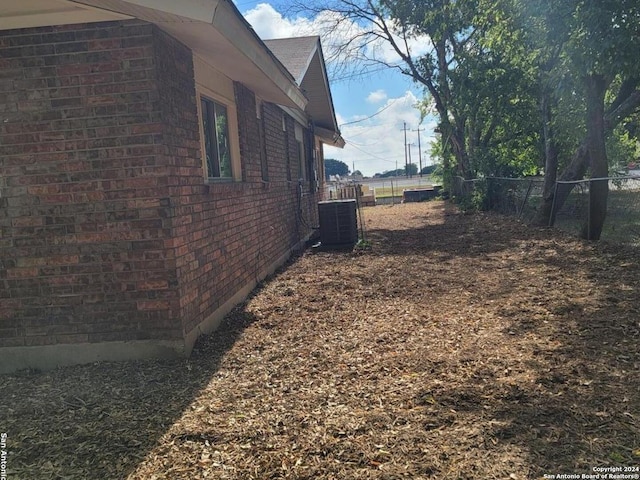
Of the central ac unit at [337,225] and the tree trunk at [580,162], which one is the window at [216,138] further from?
the tree trunk at [580,162]

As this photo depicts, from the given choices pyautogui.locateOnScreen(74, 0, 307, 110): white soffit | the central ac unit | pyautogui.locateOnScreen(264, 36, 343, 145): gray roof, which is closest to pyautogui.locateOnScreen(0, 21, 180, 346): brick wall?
pyautogui.locateOnScreen(74, 0, 307, 110): white soffit

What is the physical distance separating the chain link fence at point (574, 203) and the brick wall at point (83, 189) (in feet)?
23.0

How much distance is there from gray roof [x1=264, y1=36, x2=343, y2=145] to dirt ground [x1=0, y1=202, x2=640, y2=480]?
5515 millimetres

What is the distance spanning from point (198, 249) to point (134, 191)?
3.00 feet

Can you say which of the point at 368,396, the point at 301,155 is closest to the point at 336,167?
the point at 301,155

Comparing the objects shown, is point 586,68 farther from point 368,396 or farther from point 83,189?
point 83,189

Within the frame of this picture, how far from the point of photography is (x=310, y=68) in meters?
11.0

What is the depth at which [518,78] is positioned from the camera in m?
12.8

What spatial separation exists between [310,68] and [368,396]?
9315 mm

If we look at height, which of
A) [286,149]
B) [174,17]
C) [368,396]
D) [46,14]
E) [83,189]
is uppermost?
[46,14]

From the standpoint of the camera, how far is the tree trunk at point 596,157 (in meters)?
8.38

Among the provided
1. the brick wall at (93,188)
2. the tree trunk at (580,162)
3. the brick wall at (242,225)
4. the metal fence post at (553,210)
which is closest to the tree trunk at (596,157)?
the tree trunk at (580,162)

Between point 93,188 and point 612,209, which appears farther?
point 612,209

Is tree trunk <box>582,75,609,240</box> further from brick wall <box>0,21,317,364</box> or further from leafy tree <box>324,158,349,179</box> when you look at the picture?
leafy tree <box>324,158,349,179</box>
